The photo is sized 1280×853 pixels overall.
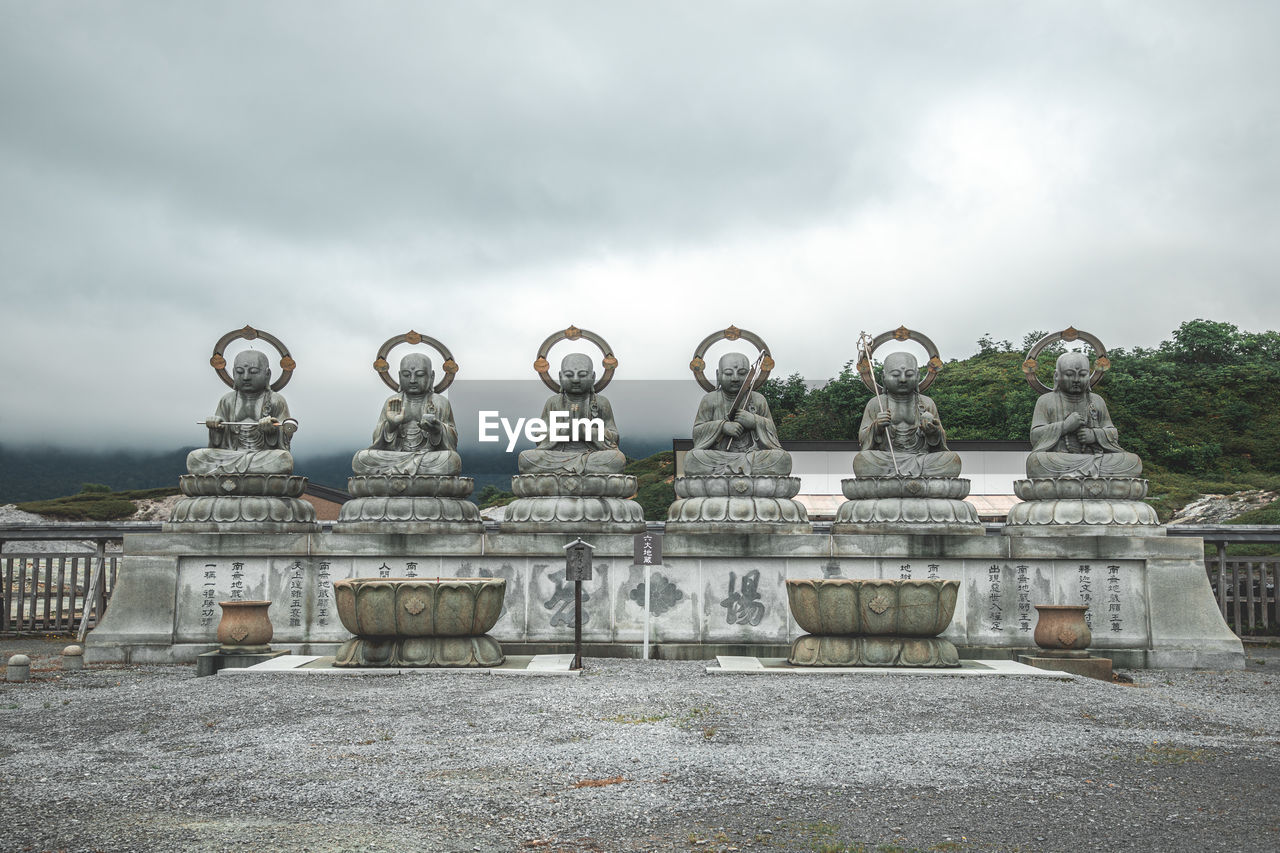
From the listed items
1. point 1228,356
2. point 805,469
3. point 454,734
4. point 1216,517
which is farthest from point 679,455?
point 1228,356

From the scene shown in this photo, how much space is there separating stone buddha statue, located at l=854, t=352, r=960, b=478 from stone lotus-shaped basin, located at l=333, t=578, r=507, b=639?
17.8 feet

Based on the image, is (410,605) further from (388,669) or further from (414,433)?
(414,433)

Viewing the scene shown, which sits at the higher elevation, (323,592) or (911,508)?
(911,508)

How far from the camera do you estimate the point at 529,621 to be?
1231 cm

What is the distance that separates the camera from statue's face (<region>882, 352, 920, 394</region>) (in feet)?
43.9

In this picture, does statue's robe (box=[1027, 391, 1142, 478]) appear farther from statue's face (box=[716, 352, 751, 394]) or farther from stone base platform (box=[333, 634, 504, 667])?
stone base platform (box=[333, 634, 504, 667])

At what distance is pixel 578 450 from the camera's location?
1320 cm

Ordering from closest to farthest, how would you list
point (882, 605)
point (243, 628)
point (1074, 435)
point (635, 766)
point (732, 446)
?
point (635, 766) < point (882, 605) < point (243, 628) < point (1074, 435) < point (732, 446)

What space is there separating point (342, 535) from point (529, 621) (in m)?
2.58

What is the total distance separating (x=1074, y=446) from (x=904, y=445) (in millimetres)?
2182

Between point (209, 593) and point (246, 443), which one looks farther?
point (246, 443)

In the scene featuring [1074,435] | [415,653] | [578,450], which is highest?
[1074,435]

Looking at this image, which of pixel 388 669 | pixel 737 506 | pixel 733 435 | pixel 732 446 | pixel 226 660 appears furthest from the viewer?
pixel 732 446

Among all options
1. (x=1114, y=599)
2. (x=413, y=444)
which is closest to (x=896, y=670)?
(x=1114, y=599)
